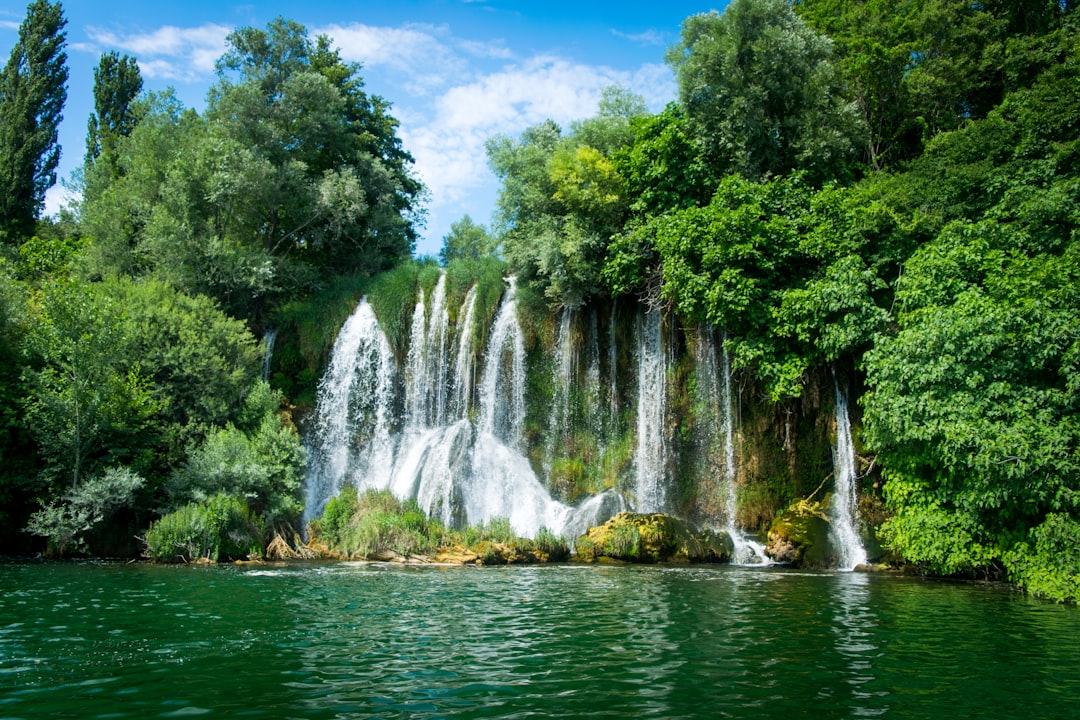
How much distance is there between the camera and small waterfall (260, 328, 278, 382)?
95.9 ft

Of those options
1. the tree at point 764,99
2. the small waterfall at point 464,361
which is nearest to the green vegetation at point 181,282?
the small waterfall at point 464,361

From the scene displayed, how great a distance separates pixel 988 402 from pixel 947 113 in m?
16.1

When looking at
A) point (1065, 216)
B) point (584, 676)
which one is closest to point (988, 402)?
point (1065, 216)

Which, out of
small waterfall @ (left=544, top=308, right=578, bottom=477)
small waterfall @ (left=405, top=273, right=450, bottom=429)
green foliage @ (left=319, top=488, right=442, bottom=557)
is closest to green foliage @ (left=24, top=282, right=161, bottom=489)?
green foliage @ (left=319, top=488, right=442, bottom=557)

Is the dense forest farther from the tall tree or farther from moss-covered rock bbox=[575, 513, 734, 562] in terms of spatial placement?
the tall tree

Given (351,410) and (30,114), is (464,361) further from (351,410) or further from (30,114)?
(30,114)

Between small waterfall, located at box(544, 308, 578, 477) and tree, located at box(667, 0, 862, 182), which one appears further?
small waterfall, located at box(544, 308, 578, 477)

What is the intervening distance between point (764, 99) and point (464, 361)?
14170mm

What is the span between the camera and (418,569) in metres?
18.1

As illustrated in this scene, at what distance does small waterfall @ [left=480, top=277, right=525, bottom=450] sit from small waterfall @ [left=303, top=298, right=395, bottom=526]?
375 cm

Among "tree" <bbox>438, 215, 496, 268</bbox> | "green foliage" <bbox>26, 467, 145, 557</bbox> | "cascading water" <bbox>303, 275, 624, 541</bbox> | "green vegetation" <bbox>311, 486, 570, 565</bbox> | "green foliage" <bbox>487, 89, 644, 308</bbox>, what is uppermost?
"tree" <bbox>438, 215, 496, 268</bbox>

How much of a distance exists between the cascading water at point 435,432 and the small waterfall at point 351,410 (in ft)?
0.12

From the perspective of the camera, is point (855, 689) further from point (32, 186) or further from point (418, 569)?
point (32, 186)

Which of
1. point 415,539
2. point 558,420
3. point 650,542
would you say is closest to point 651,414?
point 558,420
